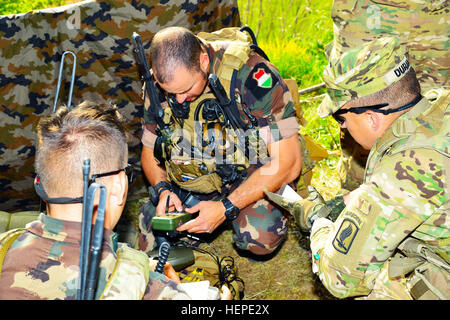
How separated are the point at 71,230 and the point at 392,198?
152 centimetres

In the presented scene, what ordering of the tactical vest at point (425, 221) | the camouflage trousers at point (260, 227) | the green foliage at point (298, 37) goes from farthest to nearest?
the green foliage at point (298, 37), the camouflage trousers at point (260, 227), the tactical vest at point (425, 221)

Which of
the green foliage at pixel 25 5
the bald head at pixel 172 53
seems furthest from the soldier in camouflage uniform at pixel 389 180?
the green foliage at pixel 25 5

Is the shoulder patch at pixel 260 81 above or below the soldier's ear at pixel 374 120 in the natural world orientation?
below

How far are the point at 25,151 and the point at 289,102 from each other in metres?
2.48

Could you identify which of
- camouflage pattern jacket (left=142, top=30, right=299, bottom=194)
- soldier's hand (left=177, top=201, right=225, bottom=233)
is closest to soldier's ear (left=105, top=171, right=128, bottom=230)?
soldier's hand (left=177, top=201, right=225, bottom=233)

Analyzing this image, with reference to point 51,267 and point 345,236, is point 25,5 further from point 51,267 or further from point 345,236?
point 345,236

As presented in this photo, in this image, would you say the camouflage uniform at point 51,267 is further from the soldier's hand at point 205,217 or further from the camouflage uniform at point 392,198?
the soldier's hand at point 205,217

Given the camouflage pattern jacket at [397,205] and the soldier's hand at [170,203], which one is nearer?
the camouflage pattern jacket at [397,205]

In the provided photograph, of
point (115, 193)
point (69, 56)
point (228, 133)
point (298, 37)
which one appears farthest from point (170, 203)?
point (298, 37)

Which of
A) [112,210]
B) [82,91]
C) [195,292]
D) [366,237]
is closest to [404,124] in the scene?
[366,237]

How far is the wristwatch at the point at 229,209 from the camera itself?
3.88m

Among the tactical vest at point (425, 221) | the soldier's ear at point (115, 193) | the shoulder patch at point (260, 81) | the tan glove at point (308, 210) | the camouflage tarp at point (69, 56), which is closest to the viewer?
the soldier's ear at point (115, 193)

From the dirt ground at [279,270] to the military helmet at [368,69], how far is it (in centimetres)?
195

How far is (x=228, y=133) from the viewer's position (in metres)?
3.84
